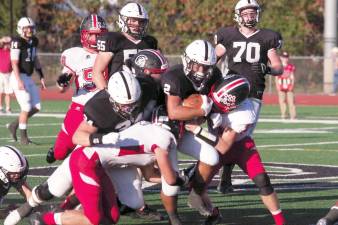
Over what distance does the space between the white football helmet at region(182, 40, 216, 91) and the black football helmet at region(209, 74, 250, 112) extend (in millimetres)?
121

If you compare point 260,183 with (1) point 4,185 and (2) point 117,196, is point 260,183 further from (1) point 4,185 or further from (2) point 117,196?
(1) point 4,185

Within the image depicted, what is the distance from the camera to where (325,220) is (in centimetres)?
677

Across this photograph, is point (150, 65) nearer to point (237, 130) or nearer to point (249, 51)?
point (237, 130)

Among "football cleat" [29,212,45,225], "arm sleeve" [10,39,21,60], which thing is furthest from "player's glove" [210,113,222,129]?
"arm sleeve" [10,39,21,60]

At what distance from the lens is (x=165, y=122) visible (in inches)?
280

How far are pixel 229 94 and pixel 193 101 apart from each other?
10.6 inches

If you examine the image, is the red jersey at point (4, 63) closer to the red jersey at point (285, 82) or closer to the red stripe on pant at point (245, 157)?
the red jersey at point (285, 82)

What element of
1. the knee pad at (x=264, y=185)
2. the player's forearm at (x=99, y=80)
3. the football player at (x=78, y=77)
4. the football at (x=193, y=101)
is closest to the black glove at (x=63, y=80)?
the football player at (x=78, y=77)

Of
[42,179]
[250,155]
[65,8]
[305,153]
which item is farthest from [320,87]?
[250,155]

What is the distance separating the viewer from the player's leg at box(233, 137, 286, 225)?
24.1ft

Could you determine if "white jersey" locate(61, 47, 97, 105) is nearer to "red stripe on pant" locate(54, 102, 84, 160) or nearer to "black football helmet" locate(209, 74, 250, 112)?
"red stripe on pant" locate(54, 102, 84, 160)

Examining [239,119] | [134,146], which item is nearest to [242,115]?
[239,119]

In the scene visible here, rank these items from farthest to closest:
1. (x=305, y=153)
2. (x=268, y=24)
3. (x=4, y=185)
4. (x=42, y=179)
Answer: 1. (x=268, y=24)
2. (x=305, y=153)
3. (x=42, y=179)
4. (x=4, y=185)

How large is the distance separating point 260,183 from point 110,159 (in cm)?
129
